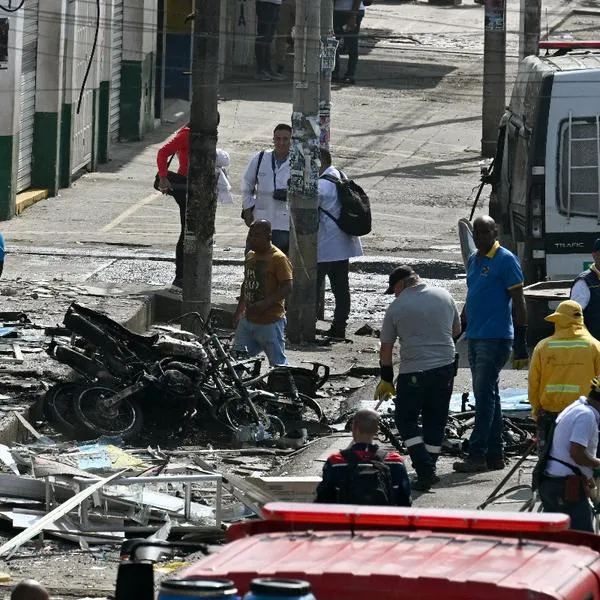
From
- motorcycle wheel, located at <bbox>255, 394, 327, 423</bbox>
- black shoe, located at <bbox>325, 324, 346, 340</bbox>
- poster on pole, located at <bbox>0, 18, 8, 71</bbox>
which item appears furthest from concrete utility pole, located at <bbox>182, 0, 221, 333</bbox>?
poster on pole, located at <bbox>0, 18, 8, 71</bbox>

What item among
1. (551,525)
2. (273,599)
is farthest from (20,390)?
(273,599)

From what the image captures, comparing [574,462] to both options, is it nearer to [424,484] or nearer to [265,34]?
[424,484]

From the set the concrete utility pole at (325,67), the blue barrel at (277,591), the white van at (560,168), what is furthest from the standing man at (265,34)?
the blue barrel at (277,591)

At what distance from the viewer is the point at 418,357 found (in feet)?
37.3

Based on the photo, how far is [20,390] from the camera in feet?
43.6

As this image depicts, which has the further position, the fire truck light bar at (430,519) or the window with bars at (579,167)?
the window with bars at (579,167)

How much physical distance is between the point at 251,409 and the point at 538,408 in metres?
3.04

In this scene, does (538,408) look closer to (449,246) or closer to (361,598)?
(361,598)

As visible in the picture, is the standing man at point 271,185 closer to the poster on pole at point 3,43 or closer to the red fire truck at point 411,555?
the poster on pole at point 3,43

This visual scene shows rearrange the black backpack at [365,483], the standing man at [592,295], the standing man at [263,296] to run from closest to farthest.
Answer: the black backpack at [365,483], the standing man at [592,295], the standing man at [263,296]

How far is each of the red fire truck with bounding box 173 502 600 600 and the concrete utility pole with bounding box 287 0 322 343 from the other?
10.6m

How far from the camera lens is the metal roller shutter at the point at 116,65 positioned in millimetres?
26906

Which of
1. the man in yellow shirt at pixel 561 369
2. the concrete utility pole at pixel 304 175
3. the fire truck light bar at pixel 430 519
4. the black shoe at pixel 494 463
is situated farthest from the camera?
the concrete utility pole at pixel 304 175

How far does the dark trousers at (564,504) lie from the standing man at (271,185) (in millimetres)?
7579
